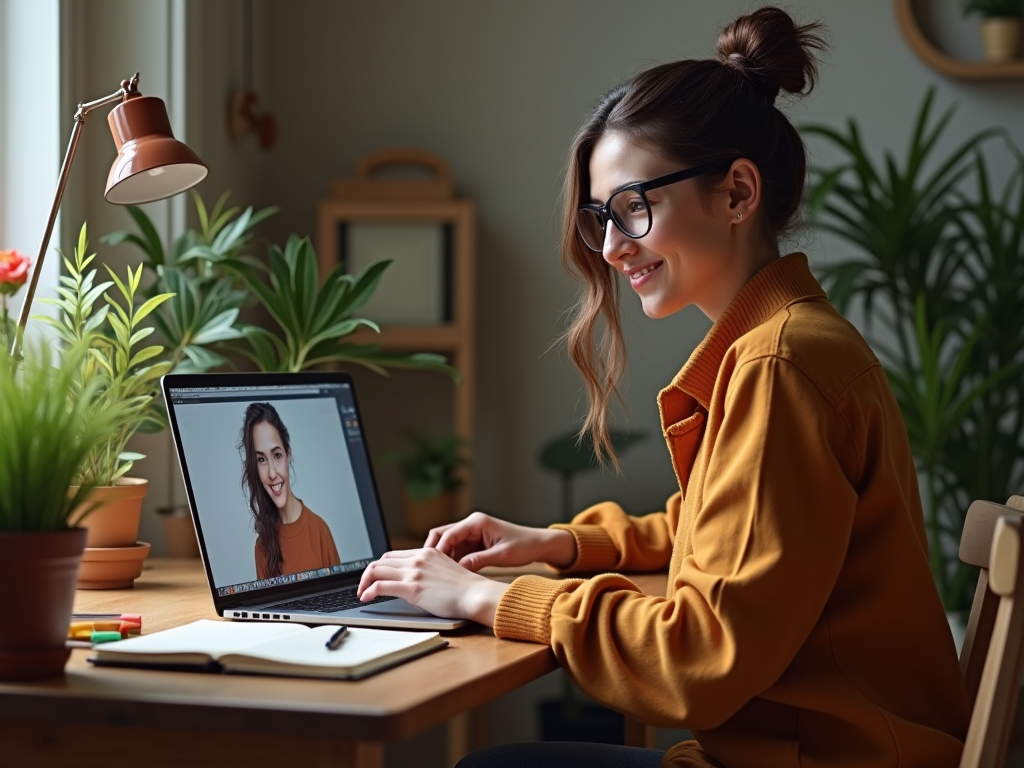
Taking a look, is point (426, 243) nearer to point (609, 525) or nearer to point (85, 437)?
point (609, 525)

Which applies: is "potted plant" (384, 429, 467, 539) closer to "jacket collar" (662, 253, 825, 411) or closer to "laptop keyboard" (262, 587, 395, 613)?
"laptop keyboard" (262, 587, 395, 613)

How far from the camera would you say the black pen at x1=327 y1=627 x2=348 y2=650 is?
42.0 inches


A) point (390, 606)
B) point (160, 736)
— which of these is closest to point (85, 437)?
point (160, 736)

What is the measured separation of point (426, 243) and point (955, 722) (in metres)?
1.93

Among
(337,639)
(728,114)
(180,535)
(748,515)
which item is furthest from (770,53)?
(180,535)

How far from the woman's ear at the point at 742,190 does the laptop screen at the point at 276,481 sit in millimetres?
623

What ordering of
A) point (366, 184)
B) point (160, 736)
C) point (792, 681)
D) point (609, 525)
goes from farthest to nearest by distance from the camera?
point (366, 184)
point (609, 525)
point (792, 681)
point (160, 736)

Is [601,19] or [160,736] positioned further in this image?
[601,19]

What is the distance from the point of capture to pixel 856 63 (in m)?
2.91

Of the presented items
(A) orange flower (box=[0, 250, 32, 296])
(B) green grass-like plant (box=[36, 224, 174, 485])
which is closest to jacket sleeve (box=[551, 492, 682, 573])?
(B) green grass-like plant (box=[36, 224, 174, 485])

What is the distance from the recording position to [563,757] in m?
1.42

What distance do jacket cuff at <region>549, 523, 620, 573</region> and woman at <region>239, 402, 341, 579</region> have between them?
0.33m

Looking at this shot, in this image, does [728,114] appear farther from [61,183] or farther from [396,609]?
[61,183]

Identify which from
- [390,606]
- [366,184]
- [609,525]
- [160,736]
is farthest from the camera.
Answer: [366,184]
